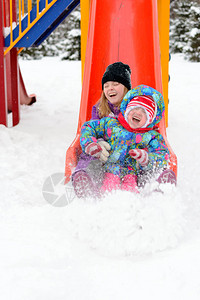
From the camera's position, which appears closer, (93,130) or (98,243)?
(98,243)

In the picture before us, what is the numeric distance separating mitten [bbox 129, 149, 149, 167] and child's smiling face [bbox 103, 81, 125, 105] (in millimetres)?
588

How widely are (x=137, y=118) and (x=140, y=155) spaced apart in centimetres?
27

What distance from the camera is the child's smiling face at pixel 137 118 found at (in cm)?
242

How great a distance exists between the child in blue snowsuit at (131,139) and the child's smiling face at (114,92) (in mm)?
228

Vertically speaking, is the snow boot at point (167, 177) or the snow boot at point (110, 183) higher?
the snow boot at point (167, 177)

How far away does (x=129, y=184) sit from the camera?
7.72 feet

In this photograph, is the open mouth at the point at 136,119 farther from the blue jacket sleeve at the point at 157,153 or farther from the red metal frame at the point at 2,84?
the red metal frame at the point at 2,84

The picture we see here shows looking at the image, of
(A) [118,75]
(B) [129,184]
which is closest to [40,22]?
(A) [118,75]

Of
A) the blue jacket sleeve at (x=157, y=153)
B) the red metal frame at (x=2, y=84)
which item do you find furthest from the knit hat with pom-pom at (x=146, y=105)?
the red metal frame at (x=2, y=84)

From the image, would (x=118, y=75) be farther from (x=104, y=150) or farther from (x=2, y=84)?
(x=2, y=84)

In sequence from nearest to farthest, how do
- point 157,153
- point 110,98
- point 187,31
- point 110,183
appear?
point 110,183 → point 157,153 → point 110,98 → point 187,31

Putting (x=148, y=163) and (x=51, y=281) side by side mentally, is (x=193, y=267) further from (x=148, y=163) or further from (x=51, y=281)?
(x=148, y=163)

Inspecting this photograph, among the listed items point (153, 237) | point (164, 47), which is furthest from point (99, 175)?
point (164, 47)

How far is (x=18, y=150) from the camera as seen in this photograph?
3680 mm
